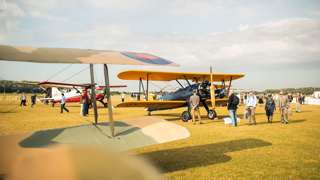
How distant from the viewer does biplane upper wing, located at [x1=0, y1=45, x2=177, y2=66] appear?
12.8ft

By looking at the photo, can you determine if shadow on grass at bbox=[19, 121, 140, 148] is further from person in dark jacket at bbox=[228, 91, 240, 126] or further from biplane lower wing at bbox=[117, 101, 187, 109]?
biplane lower wing at bbox=[117, 101, 187, 109]

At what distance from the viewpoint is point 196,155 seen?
273 inches

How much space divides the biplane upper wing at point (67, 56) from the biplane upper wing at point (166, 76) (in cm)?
966

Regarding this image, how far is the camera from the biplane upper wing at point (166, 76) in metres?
15.7

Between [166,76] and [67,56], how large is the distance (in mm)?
13343

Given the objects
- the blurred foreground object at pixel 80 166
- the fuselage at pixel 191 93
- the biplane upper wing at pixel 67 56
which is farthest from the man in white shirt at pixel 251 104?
the blurred foreground object at pixel 80 166

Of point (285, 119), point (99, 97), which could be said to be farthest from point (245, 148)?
point (99, 97)

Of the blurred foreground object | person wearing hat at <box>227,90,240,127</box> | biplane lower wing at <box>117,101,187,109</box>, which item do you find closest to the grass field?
the blurred foreground object

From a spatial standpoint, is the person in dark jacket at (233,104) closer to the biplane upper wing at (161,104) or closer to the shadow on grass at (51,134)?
the biplane upper wing at (161,104)

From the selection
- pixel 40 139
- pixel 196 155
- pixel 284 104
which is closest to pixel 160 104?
pixel 284 104

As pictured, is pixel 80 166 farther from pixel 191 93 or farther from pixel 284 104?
pixel 191 93

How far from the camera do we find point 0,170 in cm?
297

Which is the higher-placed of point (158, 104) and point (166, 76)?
point (166, 76)

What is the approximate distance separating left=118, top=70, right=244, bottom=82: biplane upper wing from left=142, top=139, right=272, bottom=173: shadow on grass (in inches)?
307
